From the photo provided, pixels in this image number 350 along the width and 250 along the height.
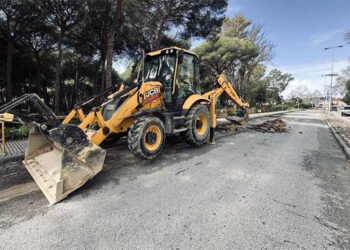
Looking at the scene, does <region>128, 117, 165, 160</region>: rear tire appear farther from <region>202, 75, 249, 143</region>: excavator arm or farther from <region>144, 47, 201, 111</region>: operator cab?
<region>202, 75, 249, 143</region>: excavator arm

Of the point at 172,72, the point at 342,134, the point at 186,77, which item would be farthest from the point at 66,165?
the point at 342,134

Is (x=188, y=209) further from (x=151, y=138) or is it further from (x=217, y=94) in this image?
(x=217, y=94)

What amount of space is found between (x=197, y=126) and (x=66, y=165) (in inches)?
159

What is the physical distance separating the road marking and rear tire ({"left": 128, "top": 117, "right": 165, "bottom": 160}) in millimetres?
1715

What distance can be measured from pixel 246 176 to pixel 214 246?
7.06 feet

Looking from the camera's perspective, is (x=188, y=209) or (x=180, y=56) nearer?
(x=188, y=209)

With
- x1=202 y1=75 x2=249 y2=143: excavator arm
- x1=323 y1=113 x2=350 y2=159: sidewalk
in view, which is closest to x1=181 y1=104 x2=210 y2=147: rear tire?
x1=202 y1=75 x2=249 y2=143: excavator arm

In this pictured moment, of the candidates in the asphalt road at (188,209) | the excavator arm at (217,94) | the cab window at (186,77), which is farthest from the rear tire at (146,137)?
the excavator arm at (217,94)

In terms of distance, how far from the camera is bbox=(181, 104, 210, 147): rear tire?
18.7ft

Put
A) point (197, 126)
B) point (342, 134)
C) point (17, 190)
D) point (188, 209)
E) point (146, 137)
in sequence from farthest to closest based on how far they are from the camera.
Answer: point (342, 134) < point (197, 126) < point (146, 137) < point (17, 190) < point (188, 209)

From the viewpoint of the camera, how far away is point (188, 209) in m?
2.80

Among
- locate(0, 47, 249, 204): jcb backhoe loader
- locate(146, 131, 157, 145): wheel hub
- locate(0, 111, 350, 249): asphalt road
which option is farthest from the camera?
locate(146, 131, 157, 145): wheel hub

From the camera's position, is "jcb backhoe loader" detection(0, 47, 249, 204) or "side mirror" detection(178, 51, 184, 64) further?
"side mirror" detection(178, 51, 184, 64)

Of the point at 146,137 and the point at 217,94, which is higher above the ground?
the point at 217,94
